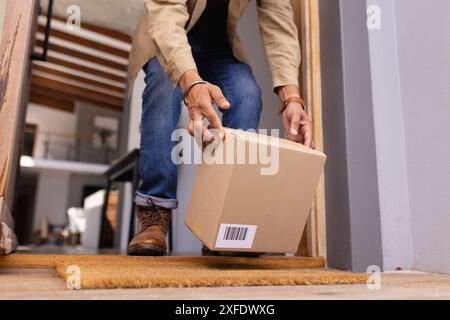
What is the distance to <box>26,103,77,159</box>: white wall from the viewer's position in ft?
33.6

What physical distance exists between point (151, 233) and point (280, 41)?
61 cm

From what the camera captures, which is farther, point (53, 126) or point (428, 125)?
point (53, 126)

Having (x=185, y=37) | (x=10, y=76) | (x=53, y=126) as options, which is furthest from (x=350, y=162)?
(x=53, y=126)

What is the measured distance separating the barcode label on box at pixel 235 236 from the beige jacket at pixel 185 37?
13.4 inches

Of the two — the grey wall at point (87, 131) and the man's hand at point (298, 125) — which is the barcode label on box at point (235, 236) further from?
the grey wall at point (87, 131)

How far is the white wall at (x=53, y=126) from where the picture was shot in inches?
403

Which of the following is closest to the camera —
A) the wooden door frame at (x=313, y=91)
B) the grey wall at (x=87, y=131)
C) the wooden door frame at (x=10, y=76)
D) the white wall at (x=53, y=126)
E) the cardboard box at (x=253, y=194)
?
the cardboard box at (x=253, y=194)

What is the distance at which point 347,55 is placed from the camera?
1.02 meters

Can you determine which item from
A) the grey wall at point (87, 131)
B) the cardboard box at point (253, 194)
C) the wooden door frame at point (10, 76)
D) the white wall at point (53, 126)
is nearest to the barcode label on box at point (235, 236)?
the cardboard box at point (253, 194)

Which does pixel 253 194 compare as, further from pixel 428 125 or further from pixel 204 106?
pixel 428 125

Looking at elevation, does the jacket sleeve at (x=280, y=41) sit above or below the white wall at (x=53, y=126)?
below

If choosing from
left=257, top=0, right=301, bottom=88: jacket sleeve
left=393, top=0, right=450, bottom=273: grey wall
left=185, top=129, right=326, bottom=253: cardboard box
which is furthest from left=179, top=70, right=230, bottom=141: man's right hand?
left=393, top=0, right=450, bottom=273: grey wall

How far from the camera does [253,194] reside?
724mm

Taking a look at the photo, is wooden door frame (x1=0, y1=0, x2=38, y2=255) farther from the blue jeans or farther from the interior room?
the blue jeans
